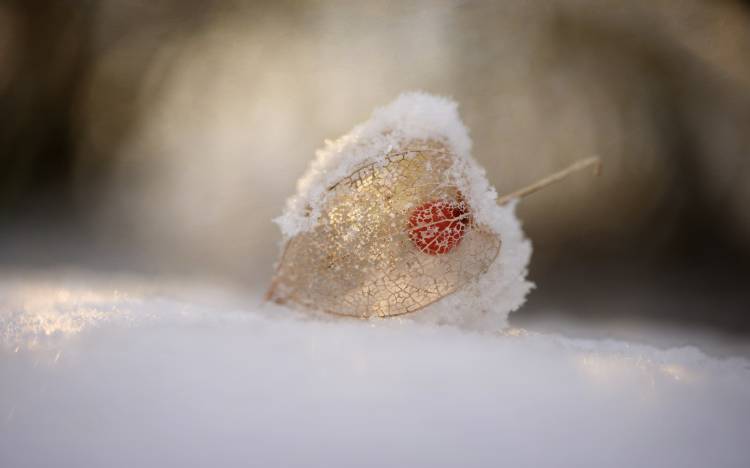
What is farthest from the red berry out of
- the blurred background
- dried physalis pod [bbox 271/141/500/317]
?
the blurred background

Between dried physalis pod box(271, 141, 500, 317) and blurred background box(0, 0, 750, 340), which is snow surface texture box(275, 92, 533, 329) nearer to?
dried physalis pod box(271, 141, 500, 317)

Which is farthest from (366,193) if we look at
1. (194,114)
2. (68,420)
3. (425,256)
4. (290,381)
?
(194,114)

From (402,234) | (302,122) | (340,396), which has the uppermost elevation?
(302,122)

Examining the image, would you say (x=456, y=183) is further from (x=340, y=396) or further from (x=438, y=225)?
(x=340, y=396)

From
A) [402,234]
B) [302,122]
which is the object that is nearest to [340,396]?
[402,234]

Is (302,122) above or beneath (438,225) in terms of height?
above

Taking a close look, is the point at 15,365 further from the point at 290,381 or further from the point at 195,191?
the point at 195,191

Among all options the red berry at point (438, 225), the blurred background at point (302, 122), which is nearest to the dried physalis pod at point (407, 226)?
the red berry at point (438, 225)
